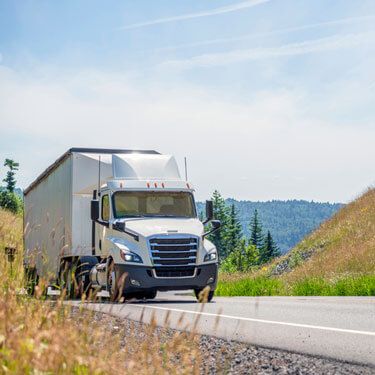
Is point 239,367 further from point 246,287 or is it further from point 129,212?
point 246,287

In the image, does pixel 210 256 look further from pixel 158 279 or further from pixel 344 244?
pixel 344 244

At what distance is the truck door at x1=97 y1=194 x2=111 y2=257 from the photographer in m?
16.8

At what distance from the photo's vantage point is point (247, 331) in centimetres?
994

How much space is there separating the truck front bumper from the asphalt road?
3.78ft

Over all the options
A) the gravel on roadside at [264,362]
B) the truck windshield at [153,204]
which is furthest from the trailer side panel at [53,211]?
the gravel on roadside at [264,362]

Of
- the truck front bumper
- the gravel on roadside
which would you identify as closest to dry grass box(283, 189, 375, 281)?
the truck front bumper

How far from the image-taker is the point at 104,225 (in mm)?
16781

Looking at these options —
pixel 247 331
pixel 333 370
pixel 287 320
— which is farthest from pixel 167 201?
pixel 333 370

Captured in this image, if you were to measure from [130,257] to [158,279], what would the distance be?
800 millimetres

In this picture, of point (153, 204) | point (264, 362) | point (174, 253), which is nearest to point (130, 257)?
point (174, 253)

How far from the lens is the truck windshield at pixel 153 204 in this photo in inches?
659

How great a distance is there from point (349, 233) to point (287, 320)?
29.0 meters

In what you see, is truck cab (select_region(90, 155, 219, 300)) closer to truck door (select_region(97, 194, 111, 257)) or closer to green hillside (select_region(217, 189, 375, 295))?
truck door (select_region(97, 194, 111, 257))

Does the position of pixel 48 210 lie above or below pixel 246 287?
above
